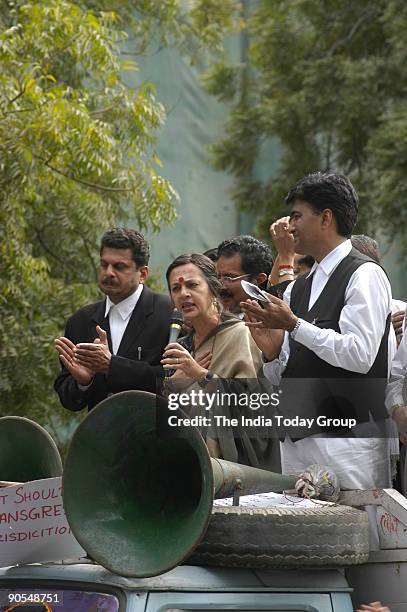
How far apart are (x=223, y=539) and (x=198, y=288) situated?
1.91m

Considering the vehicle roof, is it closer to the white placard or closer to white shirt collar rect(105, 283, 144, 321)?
the white placard

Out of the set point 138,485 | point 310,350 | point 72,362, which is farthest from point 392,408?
point 72,362

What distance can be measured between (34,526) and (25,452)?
862mm

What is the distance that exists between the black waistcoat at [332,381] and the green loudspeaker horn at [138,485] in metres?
0.51

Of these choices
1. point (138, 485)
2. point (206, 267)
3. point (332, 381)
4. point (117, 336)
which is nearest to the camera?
point (138, 485)

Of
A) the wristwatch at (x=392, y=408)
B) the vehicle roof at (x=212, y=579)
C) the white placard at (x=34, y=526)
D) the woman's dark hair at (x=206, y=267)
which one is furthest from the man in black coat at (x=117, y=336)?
the vehicle roof at (x=212, y=579)

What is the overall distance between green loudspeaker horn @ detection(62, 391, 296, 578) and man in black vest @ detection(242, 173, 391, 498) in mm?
492

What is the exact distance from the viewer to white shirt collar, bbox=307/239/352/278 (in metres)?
5.02

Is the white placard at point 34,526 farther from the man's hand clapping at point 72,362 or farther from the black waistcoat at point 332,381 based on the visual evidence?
the man's hand clapping at point 72,362

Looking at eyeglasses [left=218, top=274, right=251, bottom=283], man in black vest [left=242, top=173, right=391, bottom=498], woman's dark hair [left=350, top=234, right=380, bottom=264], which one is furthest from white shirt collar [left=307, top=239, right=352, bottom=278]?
eyeglasses [left=218, top=274, right=251, bottom=283]

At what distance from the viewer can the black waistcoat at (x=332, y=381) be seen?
15.7ft

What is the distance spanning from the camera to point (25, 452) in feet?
17.0

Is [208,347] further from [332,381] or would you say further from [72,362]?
[332,381]

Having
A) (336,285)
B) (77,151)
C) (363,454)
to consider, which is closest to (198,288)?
(336,285)
